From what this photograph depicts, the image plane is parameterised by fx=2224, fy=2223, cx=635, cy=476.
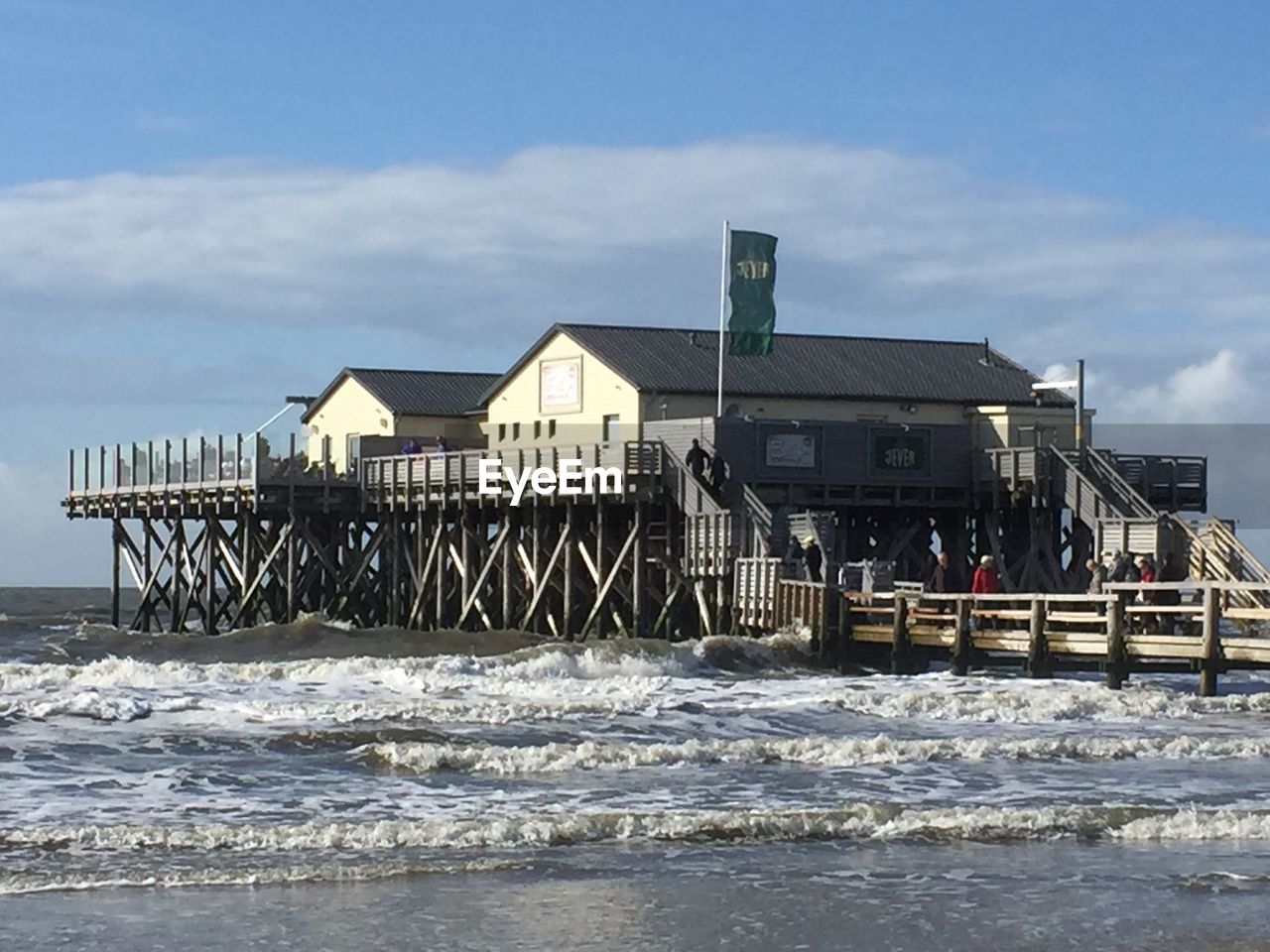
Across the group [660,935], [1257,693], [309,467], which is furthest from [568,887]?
[309,467]

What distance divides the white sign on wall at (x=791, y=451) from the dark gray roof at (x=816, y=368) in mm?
5561

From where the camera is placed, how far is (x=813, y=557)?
37.5 metres

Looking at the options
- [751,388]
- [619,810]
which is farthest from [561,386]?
[619,810]

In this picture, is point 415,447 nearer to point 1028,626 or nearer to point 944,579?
point 944,579

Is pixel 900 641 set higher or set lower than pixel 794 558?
lower

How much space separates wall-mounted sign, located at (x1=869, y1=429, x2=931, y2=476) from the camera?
43844 mm

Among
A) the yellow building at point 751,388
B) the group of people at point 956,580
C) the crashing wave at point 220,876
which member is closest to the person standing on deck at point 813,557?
the group of people at point 956,580

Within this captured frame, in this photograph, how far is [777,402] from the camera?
4938 centimetres

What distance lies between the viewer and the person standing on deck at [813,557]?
36969 mm

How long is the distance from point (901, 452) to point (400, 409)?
1681 cm

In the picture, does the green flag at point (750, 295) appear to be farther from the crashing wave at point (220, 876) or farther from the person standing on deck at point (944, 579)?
the crashing wave at point (220, 876)

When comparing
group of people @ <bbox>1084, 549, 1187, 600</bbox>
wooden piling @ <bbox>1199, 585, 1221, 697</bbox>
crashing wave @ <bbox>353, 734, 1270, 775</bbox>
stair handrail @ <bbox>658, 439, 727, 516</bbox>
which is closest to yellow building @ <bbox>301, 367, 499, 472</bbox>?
stair handrail @ <bbox>658, 439, 727, 516</bbox>

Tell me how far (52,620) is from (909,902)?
5270cm

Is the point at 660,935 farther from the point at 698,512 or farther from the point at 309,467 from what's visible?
the point at 309,467
